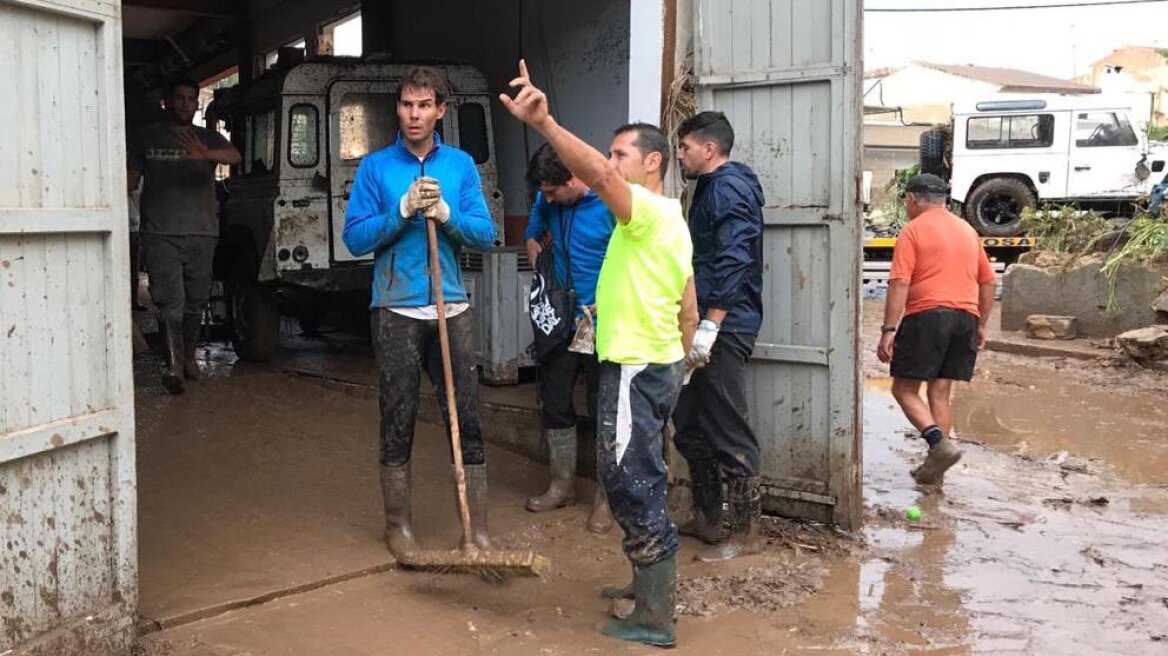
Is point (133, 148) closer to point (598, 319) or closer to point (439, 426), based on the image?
point (439, 426)

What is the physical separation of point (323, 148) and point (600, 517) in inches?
156

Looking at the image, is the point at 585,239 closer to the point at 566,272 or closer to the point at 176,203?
the point at 566,272

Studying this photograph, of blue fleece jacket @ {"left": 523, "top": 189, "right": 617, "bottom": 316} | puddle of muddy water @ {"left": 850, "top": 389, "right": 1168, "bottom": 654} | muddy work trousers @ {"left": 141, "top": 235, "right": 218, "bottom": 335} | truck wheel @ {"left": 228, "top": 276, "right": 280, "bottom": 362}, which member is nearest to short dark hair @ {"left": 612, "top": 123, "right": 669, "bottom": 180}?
blue fleece jacket @ {"left": 523, "top": 189, "right": 617, "bottom": 316}

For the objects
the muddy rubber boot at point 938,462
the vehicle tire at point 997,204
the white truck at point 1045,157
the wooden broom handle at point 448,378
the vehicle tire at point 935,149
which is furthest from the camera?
the vehicle tire at point 935,149

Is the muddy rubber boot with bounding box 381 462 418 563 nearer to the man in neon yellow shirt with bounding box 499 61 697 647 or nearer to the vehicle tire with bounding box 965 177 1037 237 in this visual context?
the man in neon yellow shirt with bounding box 499 61 697 647

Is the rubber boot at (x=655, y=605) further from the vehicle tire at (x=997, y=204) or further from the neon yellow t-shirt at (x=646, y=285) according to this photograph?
the vehicle tire at (x=997, y=204)

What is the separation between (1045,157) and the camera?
1903cm

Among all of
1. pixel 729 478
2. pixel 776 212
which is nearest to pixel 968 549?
pixel 729 478

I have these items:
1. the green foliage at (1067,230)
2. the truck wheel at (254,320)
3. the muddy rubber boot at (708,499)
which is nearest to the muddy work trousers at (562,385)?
the muddy rubber boot at (708,499)

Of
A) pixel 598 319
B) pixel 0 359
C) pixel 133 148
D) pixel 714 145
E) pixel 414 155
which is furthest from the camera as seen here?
pixel 133 148

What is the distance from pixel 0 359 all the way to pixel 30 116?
0.69 meters

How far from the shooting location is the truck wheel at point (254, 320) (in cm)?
820

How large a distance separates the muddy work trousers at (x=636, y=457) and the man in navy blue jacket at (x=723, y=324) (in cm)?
86

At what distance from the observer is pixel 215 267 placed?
855 centimetres
